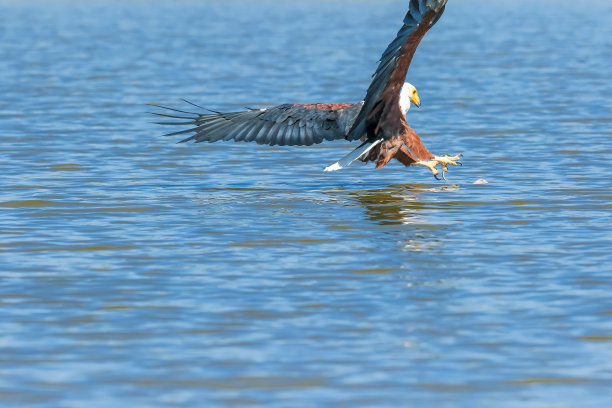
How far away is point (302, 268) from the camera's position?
9.59 metres

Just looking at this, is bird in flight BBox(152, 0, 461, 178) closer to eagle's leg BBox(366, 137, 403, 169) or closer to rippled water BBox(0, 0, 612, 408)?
eagle's leg BBox(366, 137, 403, 169)

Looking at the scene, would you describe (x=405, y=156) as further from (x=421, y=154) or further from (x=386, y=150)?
(x=386, y=150)

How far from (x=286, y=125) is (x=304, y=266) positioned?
3.96 meters

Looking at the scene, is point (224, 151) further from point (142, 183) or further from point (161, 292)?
Answer: point (161, 292)

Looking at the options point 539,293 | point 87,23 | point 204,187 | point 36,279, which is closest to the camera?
point 539,293

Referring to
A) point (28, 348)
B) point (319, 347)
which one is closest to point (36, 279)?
point (28, 348)

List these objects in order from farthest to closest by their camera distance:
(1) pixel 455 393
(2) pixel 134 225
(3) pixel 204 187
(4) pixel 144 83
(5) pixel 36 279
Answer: (4) pixel 144 83 < (3) pixel 204 187 < (2) pixel 134 225 < (5) pixel 36 279 < (1) pixel 455 393

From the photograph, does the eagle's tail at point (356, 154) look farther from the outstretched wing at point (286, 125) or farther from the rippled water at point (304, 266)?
the rippled water at point (304, 266)

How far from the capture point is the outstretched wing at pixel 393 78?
1167 centimetres

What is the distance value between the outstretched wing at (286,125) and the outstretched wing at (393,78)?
22 centimetres

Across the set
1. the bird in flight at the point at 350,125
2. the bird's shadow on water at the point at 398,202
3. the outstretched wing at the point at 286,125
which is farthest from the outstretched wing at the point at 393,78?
the bird's shadow on water at the point at 398,202

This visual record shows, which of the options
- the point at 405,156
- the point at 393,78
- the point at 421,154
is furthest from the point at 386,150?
the point at 393,78

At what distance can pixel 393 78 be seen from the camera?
12570 millimetres

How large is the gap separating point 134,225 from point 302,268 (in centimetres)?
239
